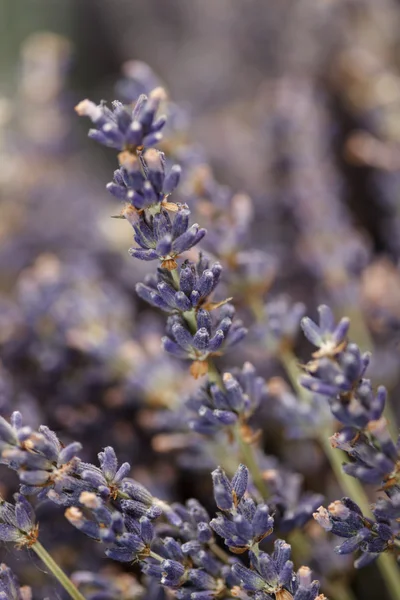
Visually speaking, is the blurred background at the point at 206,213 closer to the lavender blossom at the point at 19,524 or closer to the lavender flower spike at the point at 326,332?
the lavender blossom at the point at 19,524

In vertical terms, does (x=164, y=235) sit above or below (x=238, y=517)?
above

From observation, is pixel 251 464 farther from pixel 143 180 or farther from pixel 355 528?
pixel 143 180

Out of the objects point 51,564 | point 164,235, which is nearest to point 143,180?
point 164,235

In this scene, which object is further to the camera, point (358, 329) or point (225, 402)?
point (358, 329)

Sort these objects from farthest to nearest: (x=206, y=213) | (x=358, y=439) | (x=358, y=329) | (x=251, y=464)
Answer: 1. (x=358, y=329)
2. (x=206, y=213)
3. (x=251, y=464)
4. (x=358, y=439)

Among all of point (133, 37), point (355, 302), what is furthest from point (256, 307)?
point (133, 37)

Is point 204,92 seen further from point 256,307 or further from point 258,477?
point 258,477

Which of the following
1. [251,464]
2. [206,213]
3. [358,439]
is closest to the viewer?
[358,439]
